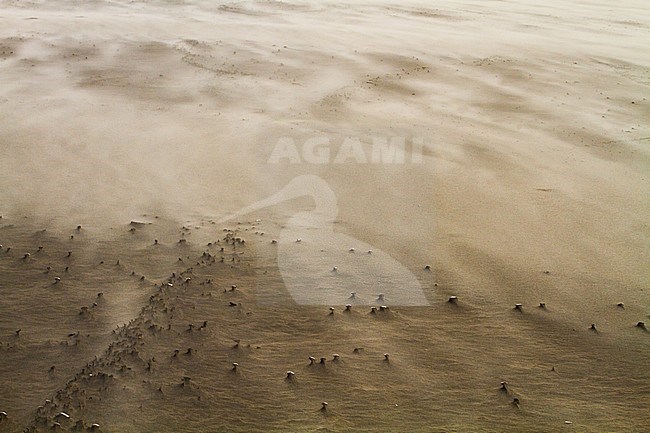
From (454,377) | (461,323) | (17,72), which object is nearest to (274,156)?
(461,323)

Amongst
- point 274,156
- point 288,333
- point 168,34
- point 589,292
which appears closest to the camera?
point 288,333

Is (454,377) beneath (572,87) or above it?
beneath

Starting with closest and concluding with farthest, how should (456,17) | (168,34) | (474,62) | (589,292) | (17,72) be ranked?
(589,292) < (17,72) < (474,62) < (168,34) < (456,17)

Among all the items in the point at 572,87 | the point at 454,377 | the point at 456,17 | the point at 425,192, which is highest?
the point at 456,17

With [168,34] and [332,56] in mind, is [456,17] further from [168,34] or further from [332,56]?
[168,34]

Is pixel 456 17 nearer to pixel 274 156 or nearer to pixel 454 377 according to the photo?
pixel 274 156

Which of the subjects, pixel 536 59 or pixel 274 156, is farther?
pixel 536 59
